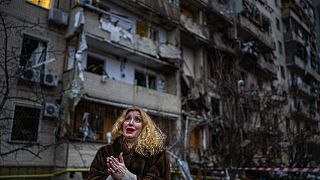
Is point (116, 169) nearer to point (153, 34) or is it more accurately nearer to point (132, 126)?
point (132, 126)

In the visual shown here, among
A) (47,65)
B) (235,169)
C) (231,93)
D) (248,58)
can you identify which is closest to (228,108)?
(231,93)

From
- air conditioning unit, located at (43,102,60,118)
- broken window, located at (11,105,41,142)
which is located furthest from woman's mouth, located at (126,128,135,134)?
air conditioning unit, located at (43,102,60,118)

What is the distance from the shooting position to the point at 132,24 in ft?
48.7

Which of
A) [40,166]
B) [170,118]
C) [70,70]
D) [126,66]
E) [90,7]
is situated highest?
[90,7]

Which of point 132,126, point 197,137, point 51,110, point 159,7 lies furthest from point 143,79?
point 132,126

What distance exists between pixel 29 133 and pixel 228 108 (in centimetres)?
648

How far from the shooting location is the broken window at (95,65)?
12.9m

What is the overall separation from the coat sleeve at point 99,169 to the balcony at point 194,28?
1468 cm

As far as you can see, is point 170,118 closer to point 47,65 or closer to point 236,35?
point 47,65

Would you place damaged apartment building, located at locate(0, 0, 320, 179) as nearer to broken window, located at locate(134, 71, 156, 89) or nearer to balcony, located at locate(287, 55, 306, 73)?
broken window, located at locate(134, 71, 156, 89)

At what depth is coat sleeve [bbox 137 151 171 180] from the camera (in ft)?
7.94

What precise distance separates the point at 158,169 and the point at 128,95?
10157 millimetres

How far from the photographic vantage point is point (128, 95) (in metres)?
12.6

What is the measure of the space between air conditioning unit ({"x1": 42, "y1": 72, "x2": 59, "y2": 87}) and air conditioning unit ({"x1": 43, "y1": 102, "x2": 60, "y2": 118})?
730 mm
